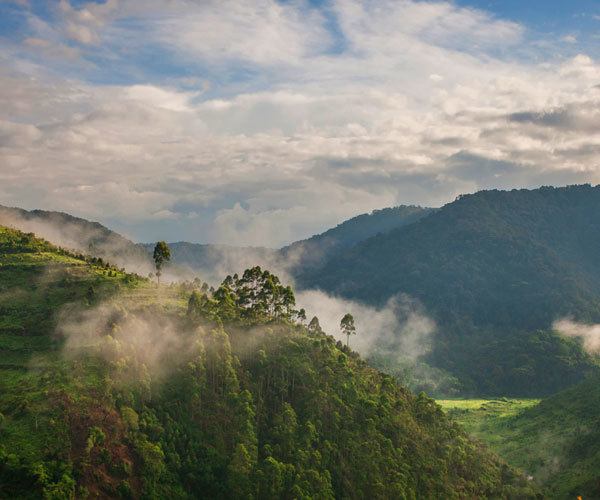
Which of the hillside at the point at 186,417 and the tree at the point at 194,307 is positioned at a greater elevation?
the tree at the point at 194,307

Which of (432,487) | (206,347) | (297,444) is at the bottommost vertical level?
(432,487)

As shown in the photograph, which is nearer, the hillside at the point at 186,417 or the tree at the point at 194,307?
the hillside at the point at 186,417

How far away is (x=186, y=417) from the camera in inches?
6289

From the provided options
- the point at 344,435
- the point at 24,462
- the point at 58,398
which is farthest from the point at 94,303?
the point at 344,435

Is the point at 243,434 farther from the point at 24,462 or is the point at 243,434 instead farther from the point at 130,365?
the point at 24,462

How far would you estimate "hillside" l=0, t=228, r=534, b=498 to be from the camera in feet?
442

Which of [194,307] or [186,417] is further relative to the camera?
[194,307]

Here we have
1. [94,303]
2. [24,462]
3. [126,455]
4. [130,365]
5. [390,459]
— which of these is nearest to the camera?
[24,462]

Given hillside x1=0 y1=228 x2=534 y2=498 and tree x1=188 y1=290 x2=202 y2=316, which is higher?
tree x1=188 y1=290 x2=202 y2=316

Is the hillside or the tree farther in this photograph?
the tree

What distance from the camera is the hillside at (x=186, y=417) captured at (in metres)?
135

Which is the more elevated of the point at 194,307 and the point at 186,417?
the point at 194,307

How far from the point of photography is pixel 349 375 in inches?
A: 7854

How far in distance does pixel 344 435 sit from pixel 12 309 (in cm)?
11290
